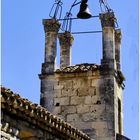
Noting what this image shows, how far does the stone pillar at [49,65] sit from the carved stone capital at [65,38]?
1.83 feet

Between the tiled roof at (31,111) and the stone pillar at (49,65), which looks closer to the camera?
the tiled roof at (31,111)

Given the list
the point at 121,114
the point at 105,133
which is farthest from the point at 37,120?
the point at 121,114

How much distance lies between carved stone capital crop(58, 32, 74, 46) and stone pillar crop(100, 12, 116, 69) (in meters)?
1.50

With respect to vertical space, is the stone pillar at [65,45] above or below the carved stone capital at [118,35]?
below

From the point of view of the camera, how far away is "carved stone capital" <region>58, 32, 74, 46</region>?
70.5ft

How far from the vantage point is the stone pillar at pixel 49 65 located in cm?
2007

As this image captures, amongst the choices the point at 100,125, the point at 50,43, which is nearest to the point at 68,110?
the point at 100,125

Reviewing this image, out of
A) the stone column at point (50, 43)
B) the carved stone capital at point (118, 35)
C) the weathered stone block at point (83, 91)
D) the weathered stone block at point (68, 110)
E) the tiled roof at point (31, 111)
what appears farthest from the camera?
the carved stone capital at point (118, 35)

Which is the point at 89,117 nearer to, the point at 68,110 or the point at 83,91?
the point at 68,110

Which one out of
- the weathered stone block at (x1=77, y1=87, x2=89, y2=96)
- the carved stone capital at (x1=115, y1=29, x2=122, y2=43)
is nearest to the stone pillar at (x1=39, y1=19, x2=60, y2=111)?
the weathered stone block at (x1=77, y1=87, x2=89, y2=96)

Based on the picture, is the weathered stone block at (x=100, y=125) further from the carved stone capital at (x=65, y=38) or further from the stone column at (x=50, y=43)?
the carved stone capital at (x=65, y=38)

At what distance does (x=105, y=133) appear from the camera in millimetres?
A: 19156

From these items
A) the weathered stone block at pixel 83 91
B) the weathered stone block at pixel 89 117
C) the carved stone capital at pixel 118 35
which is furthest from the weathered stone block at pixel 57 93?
the carved stone capital at pixel 118 35

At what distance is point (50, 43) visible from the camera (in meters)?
20.7
